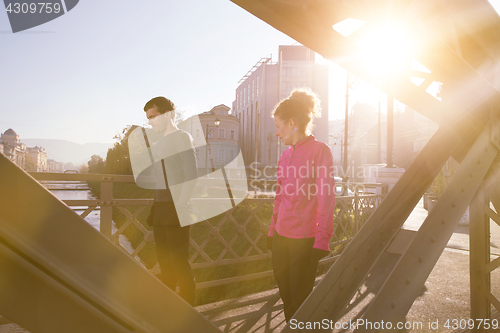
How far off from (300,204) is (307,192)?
11 cm

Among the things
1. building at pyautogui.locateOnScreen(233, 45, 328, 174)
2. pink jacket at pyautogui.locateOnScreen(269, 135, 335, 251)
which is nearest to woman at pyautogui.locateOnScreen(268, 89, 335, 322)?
→ pink jacket at pyautogui.locateOnScreen(269, 135, 335, 251)

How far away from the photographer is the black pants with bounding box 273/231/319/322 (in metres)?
2.18

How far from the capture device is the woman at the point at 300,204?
2.14 meters

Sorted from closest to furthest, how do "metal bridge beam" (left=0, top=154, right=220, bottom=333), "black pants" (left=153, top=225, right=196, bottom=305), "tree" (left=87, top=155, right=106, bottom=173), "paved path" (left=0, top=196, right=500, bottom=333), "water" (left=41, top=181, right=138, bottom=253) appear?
1. "metal bridge beam" (left=0, top=154, right=220, bottom=333)
2. "black pants" (left=153, top=225, right=196, bottom=305)
3. "water" (left=41, top=181, right=138, bottom=253)
4. "paved path" (left=0, top=196, right=500, bottom=333)
5. "tree" (left=87, top=155, right=106, bottom=173)

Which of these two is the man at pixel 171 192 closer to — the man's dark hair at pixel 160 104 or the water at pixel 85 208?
the man's dark hair at pixel 160 104

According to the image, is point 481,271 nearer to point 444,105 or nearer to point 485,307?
point 485,307

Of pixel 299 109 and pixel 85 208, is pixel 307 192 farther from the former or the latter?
pixel 85 208

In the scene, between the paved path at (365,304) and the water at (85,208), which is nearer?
the water at (85,208)

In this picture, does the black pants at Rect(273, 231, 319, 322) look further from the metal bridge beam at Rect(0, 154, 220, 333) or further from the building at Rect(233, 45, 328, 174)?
the building at Rect(233, 45, 328, 174)

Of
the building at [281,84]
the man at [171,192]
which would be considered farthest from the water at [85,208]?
the building at [281,84]

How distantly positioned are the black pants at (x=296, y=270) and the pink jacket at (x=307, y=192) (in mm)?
73

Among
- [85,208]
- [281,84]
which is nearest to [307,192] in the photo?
[85,208]

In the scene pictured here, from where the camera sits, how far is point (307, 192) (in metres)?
2.26

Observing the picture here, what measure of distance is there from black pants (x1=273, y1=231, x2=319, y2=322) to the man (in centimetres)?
85
